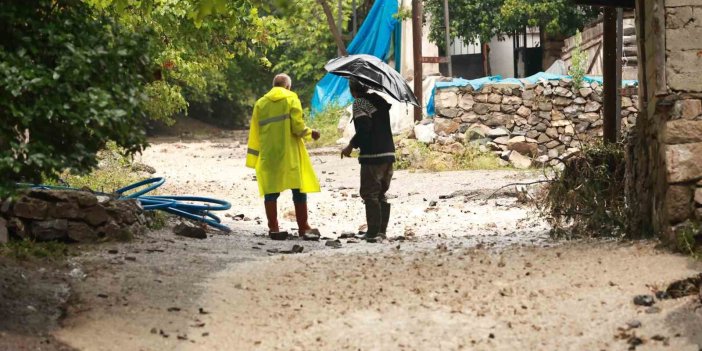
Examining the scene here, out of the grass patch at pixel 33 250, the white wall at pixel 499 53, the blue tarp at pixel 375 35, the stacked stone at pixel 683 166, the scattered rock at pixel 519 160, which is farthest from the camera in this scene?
the white wall at pixel 499 53

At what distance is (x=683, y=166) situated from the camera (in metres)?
8.23

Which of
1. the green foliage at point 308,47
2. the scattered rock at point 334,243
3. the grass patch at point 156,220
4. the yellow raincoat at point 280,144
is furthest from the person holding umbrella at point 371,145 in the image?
the green foliage at point 308,47

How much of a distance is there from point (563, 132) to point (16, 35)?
1630 centimetres

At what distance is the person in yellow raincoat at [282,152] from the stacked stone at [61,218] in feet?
6.32

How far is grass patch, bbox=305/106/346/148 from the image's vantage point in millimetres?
26944

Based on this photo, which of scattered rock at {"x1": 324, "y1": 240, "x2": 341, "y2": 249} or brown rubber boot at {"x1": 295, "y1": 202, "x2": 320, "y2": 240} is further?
brown rubber boot at {"x1": 295, "y1": 202, "x2": 320, "y2": 240}

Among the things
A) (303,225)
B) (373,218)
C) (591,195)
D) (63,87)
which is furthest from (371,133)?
(63,87)

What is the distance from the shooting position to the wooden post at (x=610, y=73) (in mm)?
11531

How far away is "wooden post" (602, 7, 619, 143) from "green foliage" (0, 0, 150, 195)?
243 inches

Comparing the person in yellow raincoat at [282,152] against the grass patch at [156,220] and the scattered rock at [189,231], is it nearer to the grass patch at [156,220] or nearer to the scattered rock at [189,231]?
the scattered rock at [189,231]

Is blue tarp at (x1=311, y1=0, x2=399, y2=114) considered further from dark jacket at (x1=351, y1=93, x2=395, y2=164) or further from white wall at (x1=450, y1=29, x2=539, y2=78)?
dark jacket at (x1=351, y1=93, x2=395, y2=164)

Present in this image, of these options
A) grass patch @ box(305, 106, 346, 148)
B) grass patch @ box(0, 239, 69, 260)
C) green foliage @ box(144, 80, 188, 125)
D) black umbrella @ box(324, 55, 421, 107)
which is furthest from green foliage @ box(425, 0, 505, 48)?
grass patch @ box(0, 239, 69, 260)

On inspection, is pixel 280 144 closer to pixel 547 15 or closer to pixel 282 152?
pixel 282 152

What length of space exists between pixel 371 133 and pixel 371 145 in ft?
0.39
